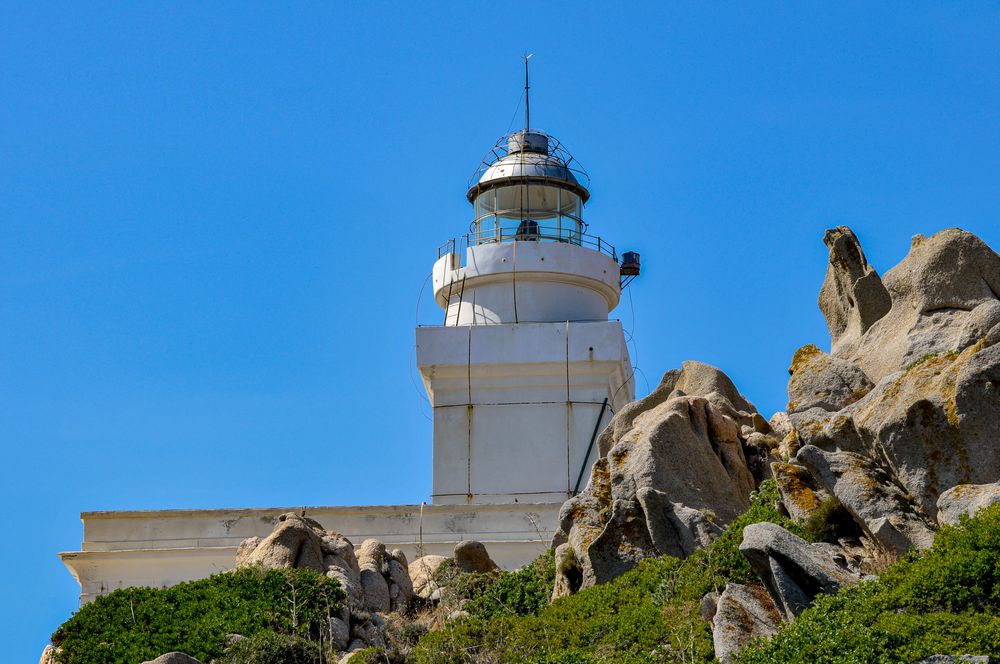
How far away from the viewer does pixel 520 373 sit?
31.5m

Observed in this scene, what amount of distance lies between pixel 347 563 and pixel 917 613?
401 inches

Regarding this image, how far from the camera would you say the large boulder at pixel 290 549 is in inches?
855

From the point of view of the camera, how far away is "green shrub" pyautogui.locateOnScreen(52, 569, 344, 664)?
63.4 ft

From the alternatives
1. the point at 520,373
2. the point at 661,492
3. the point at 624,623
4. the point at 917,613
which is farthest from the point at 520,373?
the point at 917,613

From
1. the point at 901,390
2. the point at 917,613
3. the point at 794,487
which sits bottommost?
the point at 917,613

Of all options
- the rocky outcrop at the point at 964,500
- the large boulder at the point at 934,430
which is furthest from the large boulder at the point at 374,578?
the rocky outcrop at the point at 964,500

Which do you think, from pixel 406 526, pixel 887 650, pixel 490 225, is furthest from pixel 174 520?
pixel 887 650

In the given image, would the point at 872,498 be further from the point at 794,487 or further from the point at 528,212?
the point at 528,212

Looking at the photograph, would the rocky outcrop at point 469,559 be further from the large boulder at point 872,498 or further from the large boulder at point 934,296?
the large boulder at point 872,498

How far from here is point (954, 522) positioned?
1500 cm

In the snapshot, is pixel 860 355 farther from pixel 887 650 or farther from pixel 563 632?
pixel 887 650

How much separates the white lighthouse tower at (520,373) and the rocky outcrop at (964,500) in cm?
1503

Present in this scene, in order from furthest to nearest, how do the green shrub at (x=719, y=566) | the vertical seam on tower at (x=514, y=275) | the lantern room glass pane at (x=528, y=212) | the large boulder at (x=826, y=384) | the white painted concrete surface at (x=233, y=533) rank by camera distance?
the lantern room glass pane at (x=528, y=212) < the vertical seam on tower at (x=514, y=275) < the white painted concrete surface at (x=233, y=533) < the large boulder at (x=826, y=384) < the green shrub at (x=719, y=566)

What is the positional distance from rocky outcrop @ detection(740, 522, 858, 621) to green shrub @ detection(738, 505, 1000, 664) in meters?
0.40
